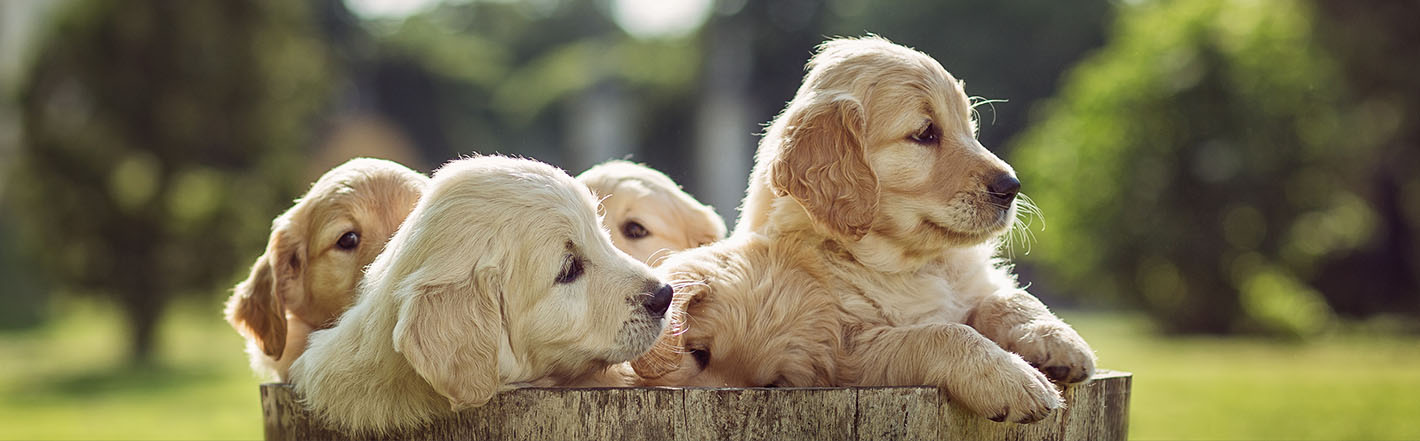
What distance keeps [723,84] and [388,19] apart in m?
24.9

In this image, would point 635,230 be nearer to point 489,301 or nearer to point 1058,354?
point 489,301

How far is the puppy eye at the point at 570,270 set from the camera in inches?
119

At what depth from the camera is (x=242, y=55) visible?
17141 millimetres

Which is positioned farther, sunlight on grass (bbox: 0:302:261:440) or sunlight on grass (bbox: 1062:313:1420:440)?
sunlight on grass (bbox: 0:302:261:440)

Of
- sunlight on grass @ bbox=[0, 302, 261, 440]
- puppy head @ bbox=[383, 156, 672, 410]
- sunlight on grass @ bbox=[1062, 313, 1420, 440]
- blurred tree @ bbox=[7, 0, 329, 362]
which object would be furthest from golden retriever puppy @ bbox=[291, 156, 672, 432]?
blurred tree @ bbox=[7, 0, 329, 362]

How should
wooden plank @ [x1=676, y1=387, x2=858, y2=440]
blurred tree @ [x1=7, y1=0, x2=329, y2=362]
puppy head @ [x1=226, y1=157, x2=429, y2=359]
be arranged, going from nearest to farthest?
wooden plank @ [x1=676, y1=387, x2=858, y2=440], puppy head @ [x1=226, y1=157, x2=429, y2=359], blurred tree @ [x1=7, y1=0, x2=329, y2=362]

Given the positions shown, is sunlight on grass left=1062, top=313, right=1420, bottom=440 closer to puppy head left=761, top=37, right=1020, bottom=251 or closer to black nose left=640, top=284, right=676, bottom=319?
puppy head left=761, top=37, right=1020, bottom=251

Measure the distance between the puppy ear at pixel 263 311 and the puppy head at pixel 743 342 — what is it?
1.29m

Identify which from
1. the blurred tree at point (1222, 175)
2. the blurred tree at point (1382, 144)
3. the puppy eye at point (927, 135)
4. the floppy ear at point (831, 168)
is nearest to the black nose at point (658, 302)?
the floppy ear at point (831, 168)

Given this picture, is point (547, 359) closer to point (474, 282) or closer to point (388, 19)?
point (474, 282)

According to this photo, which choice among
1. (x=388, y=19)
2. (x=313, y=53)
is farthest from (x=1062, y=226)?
(x=388, y=19)

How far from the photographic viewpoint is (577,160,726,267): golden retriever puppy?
412cm

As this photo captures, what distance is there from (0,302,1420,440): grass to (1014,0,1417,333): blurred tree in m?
0.97

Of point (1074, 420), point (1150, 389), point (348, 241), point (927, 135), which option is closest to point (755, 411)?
point (1074, 420)
